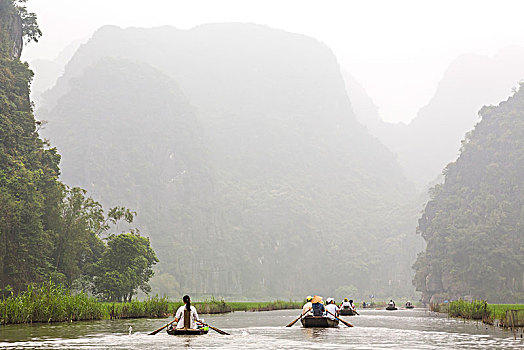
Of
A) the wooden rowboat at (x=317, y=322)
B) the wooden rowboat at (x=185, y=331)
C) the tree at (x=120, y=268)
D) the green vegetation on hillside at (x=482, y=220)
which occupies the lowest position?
the wooden rowboat at (x=185, y=331)

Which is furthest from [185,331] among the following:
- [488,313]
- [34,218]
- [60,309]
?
[34,218]

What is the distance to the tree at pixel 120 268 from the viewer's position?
52.6m

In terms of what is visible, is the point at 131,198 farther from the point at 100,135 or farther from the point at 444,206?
the point at 444,206

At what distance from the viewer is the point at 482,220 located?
277 ft

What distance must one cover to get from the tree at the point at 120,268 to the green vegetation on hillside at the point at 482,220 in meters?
46.8

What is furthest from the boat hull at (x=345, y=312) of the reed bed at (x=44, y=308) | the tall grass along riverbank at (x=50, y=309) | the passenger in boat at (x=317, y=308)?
the reed bed at (x=44, y=308)

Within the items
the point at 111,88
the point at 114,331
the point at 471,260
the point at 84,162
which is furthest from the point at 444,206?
the point at 111,88

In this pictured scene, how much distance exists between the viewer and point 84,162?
162375mm

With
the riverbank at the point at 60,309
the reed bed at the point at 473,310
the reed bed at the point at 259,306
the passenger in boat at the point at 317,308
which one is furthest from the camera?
the reed bed at the point at 259,306

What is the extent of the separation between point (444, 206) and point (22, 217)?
68.9m

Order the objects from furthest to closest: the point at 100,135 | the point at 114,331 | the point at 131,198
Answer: the point at 100,135
the point at 131,198
the point at 114,331

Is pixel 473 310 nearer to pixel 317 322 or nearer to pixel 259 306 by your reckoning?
pixel 317 322

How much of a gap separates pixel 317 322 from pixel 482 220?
6446cm

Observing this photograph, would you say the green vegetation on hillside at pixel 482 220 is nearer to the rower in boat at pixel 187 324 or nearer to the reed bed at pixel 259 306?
the reed bed at pixel 259 306
